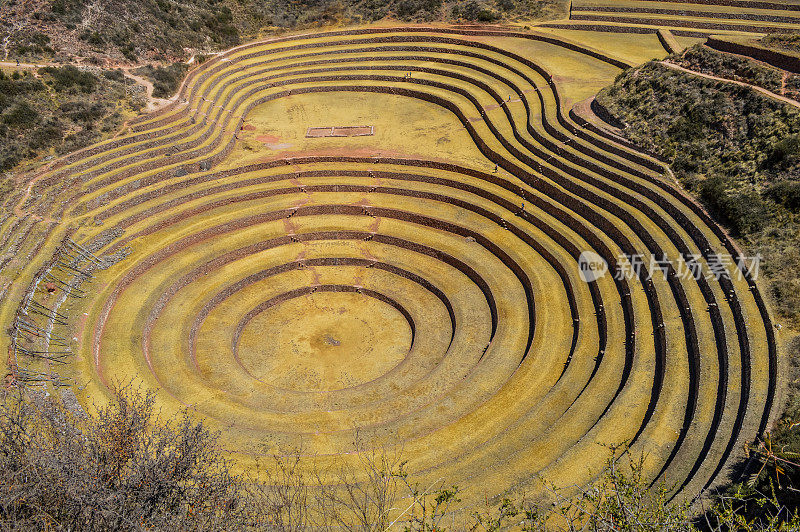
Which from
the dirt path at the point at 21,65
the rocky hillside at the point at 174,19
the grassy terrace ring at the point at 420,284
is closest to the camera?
the grassy terrace ring at the point at 420,284

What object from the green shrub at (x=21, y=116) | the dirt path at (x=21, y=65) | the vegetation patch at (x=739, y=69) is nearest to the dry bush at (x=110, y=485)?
the green shrub at (x=21, y=116)

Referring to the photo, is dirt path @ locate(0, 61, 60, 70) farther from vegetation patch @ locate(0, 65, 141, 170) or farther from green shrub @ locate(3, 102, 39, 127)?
green shrub @ locate(3, 102, 39, 127)

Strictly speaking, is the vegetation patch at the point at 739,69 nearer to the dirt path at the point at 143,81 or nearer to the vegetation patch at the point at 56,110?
the dirt path at the point at 143,81

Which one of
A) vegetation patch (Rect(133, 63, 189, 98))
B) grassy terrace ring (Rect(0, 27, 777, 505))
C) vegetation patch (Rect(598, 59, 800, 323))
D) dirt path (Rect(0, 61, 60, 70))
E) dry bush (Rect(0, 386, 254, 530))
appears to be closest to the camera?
dry bush (Rect(0, 386, 254, 530))

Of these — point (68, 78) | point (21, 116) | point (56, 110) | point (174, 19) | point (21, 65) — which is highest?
point (174, 19)

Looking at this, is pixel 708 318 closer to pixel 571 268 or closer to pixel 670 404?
pixel 670 404

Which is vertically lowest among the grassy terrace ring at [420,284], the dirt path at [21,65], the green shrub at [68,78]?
the grassy terrace ring at [420,284]

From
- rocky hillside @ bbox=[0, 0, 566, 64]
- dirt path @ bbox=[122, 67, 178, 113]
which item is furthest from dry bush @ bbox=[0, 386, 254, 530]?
rocky hillside @ bbox=[0, 0, 566, 64]

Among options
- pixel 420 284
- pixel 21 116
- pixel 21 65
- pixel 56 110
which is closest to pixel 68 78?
pixel 56 110

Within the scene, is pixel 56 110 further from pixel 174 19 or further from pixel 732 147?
pixel 732 147
